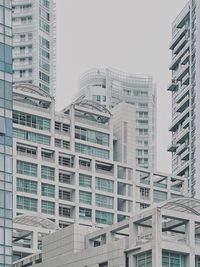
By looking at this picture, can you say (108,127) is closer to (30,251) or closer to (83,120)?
(83,120)

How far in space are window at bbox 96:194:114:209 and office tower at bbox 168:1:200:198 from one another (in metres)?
18.9

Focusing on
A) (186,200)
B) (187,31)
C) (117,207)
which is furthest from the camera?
(187,31)

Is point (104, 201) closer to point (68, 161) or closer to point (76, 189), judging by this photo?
point (76, 189)

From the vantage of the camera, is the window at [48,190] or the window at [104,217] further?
the window at [104,217]

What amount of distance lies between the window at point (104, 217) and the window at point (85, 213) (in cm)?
159

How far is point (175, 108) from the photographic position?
624ft

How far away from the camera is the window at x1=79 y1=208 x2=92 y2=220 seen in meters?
154

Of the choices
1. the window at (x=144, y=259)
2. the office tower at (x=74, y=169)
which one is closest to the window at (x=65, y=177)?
the office tower at (x=74, y=169)

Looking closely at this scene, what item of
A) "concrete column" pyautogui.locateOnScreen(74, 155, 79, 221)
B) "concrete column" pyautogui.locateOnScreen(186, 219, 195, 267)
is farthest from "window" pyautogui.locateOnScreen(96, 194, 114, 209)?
"concrete column" pyautogui.locateOnScreen(186, 219, 195, 267)

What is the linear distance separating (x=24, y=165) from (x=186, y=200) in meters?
55.1

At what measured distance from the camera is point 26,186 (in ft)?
487

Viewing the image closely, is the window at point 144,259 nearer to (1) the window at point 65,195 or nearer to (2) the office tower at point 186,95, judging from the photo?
(1) the window at point 65,195

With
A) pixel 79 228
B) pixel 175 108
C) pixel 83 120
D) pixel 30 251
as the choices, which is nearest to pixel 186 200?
pixel 79 228

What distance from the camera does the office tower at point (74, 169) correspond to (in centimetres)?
14988
